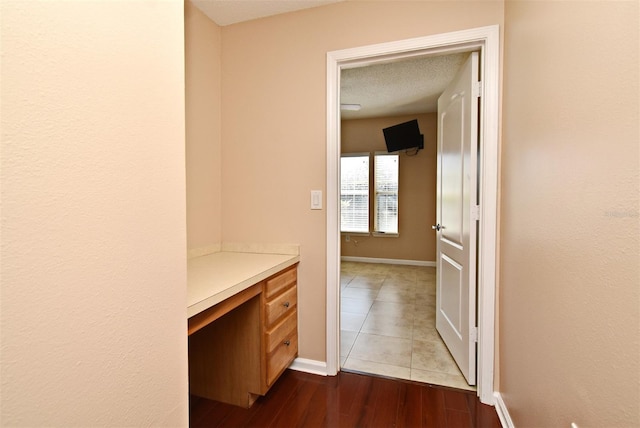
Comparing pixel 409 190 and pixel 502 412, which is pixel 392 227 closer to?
pixel 409 190

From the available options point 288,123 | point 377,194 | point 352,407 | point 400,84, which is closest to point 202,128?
point 288,123

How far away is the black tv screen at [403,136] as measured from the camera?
5164 millimetres

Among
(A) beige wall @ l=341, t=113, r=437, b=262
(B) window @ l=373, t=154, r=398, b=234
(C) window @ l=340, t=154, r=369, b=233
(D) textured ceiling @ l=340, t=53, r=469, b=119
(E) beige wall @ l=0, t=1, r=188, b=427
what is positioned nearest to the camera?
(E) beige wall @ l=0, t=1, r=188, b=427

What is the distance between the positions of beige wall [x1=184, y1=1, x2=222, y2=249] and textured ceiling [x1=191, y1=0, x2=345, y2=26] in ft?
0.24

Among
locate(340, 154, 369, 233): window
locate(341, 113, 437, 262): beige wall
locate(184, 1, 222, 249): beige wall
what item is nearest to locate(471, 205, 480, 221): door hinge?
locate(184, 1, 222, 249): beige wall

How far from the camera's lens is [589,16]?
2.88 ft

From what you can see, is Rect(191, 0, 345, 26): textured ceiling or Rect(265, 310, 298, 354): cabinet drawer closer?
Rect(265, 310, 298, 354): cabinet drawer

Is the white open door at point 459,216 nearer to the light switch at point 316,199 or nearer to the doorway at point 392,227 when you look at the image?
the doorway at point 392,227

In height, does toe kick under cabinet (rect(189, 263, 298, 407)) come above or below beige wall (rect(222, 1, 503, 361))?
below

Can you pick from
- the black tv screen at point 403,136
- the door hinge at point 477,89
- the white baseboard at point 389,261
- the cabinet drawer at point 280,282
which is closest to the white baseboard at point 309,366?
the cabinet drawer at point 280,282

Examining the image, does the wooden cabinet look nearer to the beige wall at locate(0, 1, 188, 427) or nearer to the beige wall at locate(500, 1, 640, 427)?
the beige wall at locate(0, 1, 188, 427)

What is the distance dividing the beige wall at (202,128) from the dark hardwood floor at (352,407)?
105 centimetres

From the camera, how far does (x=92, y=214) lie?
26.3 inches

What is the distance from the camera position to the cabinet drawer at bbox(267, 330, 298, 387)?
1.75 metres
